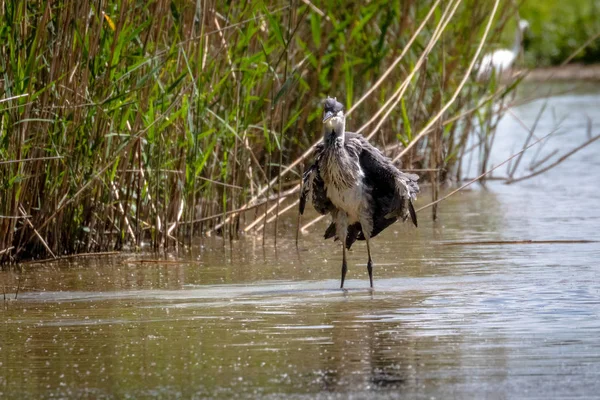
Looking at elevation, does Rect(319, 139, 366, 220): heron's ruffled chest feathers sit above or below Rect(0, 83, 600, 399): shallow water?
above

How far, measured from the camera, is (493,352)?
4.95m

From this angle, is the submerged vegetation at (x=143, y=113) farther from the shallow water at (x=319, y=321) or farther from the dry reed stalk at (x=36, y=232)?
the shallow water at (x=319, y=321)

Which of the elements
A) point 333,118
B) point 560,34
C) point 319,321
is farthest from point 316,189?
point 560,34

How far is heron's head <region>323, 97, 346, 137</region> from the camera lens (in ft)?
23.0

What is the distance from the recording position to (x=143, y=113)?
7.63 metres

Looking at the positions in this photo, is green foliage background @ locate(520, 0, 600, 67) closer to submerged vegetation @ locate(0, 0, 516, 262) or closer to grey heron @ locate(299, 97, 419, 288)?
submerged vegetation @ locate(0, 0, 516, 262)

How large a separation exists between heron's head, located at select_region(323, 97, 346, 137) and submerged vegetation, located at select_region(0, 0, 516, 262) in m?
0.44

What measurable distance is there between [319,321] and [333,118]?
1.64m

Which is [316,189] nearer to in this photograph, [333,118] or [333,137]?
[333,137]

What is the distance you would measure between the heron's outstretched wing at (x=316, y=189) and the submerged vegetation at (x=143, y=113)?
463mm

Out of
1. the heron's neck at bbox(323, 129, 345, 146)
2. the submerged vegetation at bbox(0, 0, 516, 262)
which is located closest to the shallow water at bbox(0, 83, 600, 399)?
the submerged vegetation at bbox(0, 0, 516, 262)

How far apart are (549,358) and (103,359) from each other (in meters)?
1.84

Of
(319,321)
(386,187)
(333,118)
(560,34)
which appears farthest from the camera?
(560,34)

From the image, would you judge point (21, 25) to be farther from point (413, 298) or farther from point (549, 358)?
point (549, 358)
